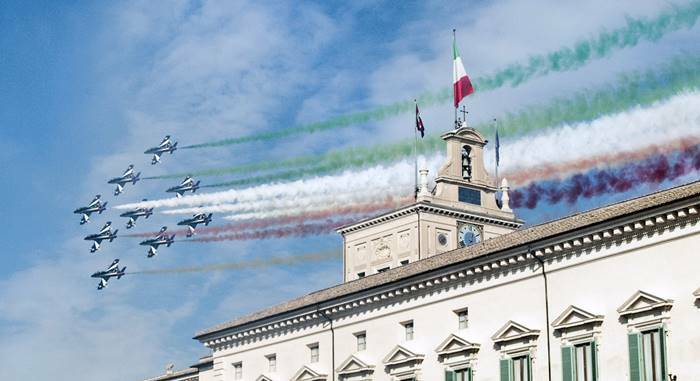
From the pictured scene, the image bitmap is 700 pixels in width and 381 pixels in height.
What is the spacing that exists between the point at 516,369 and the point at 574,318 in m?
4.53

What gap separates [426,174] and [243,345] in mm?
23943

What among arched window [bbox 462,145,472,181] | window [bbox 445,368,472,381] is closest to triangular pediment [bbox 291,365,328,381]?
window [bbox 445,368,472,381]

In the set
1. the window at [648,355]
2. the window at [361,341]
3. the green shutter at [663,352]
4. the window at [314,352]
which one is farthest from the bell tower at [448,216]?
the green shutter at [663,352]

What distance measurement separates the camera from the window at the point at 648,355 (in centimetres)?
6119

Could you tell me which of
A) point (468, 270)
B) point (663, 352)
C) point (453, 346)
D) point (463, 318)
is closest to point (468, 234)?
point (463, 318)

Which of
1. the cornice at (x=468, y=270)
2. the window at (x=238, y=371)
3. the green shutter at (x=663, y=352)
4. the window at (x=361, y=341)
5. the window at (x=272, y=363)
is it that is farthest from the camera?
the window at (x=238, y=371)

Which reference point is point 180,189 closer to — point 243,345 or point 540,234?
point 243,345

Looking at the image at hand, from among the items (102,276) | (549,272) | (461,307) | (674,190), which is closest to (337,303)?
(461,307)

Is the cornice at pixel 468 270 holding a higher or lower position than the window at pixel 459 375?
higher

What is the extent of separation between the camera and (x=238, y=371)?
90.0m

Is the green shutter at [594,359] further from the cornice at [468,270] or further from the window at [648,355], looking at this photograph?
the cornice at [468,270]

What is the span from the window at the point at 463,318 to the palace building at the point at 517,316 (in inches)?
→ 1.8

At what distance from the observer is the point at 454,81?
314 feet

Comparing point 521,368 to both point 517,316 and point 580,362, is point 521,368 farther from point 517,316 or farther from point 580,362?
point 580,362
